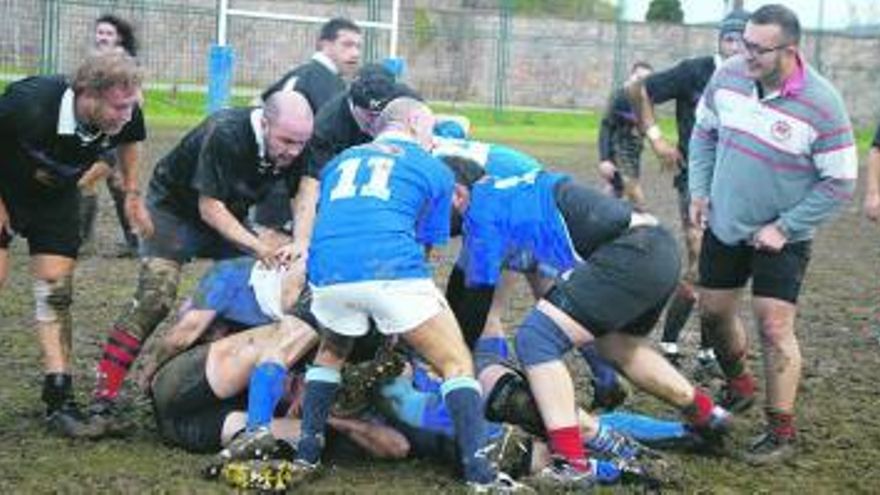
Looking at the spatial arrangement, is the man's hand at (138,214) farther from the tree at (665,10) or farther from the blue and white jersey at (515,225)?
the tree at (665,10)

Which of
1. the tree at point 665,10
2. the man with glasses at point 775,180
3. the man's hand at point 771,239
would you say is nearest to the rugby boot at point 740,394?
the man with glasses at point 775,180

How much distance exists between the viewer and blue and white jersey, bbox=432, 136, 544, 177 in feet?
19.5

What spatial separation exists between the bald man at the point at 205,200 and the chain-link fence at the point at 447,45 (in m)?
19.3

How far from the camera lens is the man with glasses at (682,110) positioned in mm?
8672

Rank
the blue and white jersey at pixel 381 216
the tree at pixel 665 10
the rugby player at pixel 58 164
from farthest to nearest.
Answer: the tree at pixel 665 10 < the rugby player at pixel 58 164 < the blue and white jersey at pixel 381 216

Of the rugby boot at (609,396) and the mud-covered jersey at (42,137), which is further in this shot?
the rugby boot at (609,396)

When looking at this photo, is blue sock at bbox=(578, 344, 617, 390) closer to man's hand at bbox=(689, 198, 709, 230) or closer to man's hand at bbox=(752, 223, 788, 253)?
man's hand at bbox=(689, 198, 709, 230)

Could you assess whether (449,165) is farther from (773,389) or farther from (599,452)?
(773,389)

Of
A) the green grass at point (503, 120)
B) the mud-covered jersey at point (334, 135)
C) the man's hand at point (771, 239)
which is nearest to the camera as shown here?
the man's hand at point (771, 239)

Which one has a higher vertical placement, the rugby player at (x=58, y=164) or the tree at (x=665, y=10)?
the tree at (x=665, y=10)

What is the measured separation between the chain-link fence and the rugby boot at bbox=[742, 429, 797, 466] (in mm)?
20400

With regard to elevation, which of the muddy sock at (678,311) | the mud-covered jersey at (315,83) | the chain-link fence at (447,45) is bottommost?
the muddy sock at (678,311)

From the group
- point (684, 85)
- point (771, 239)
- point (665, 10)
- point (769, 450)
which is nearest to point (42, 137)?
point (771, 239)

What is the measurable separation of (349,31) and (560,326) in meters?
4.21
